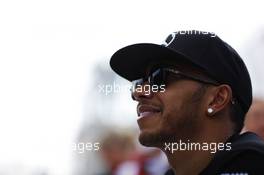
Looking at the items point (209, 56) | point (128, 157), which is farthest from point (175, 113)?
point (128, 157)

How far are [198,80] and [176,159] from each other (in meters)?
0.17

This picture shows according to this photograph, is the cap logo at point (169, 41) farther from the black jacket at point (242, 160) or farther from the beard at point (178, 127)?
the black jacket at point (242, 160)

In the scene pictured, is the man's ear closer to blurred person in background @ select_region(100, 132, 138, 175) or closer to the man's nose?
the man's nose

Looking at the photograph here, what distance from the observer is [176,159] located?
4.41 ft

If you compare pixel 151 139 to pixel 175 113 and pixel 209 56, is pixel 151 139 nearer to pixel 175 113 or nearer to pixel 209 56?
pixel 175 113

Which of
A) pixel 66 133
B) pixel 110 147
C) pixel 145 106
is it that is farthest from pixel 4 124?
pixel 145 106

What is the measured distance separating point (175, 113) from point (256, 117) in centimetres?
23

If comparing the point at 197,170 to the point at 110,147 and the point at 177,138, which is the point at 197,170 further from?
the point at 110,147

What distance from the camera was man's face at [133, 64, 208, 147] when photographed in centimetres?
132

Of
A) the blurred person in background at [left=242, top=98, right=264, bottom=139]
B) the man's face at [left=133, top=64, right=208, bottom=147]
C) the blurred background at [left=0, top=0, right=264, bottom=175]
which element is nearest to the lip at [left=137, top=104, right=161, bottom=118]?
the man's face at [left=133, top=64, right=208, bottom=147]

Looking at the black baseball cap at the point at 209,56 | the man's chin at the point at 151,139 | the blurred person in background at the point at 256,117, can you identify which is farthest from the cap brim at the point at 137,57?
the blurred person in background at the point at 256,117

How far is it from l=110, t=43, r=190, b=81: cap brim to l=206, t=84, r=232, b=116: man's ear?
97 mm

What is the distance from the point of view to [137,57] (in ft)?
4.50

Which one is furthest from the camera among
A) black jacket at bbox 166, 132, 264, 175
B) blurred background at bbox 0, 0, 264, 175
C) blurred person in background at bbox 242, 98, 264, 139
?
blurred background at bbox 0, 0, 264, 175
